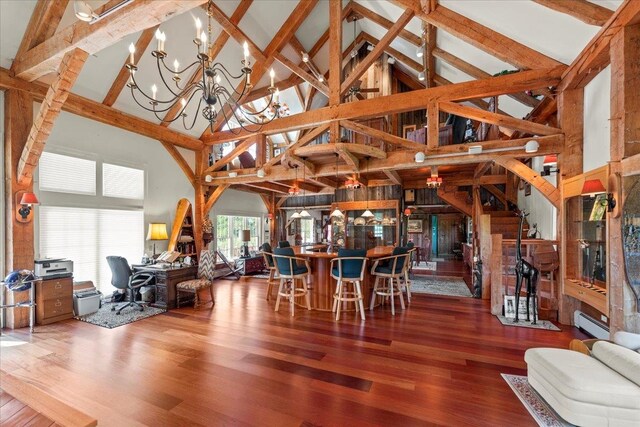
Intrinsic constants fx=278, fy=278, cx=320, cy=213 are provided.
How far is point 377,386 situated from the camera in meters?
2.57

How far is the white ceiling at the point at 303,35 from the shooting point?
375cm

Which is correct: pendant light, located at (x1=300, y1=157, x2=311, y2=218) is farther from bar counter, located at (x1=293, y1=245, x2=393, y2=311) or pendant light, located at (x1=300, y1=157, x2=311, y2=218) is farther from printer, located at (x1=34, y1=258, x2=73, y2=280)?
printer, located at (x1=34, y1=258, x2=73, y2=280)

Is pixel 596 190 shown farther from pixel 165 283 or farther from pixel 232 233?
pixel 232 233

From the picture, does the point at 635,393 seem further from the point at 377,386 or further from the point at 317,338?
the point at 317,338

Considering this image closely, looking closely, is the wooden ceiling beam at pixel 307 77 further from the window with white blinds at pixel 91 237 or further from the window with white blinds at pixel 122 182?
the window with white blinds at pixel 91 237

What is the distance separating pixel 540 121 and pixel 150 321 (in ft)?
26.0

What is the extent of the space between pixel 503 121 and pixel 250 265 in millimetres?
7316

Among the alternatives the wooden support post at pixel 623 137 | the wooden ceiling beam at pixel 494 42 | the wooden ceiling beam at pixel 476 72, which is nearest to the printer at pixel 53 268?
the wooden ceiling beam at pixel 494 42

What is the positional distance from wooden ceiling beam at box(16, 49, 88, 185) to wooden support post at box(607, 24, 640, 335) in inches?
243

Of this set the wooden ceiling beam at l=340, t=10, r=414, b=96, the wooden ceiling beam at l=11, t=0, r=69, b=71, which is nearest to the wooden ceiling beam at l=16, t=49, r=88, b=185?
the wooden ceiling beam at l=11, t=0, r=69, b=71

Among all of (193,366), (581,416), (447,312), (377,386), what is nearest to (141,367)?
(193,366)

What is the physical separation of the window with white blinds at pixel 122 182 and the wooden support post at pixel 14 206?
1248 millimetres

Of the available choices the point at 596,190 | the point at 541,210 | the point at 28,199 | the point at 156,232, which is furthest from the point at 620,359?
the point at 28,199

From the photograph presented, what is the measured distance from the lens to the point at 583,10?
125 inches
